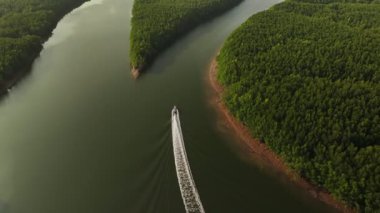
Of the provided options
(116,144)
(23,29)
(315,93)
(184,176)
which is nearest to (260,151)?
(184,176)

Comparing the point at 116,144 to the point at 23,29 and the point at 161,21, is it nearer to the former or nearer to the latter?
the point at 161,21

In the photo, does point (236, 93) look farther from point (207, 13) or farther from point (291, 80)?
point (207, 13)

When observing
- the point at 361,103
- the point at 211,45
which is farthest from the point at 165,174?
the point at 211,45

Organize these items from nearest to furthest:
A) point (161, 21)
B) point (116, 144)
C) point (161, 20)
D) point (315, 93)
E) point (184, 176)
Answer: point (184, 176) → point (116, 144) → point (315, 93) → point (161, 21) → point (161, 20)

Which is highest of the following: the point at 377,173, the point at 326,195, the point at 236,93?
the point at 236,93

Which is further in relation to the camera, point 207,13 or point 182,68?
point 207,13

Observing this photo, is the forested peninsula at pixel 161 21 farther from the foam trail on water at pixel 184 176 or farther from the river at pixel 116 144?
the foam trail on water at pixel 184 176
